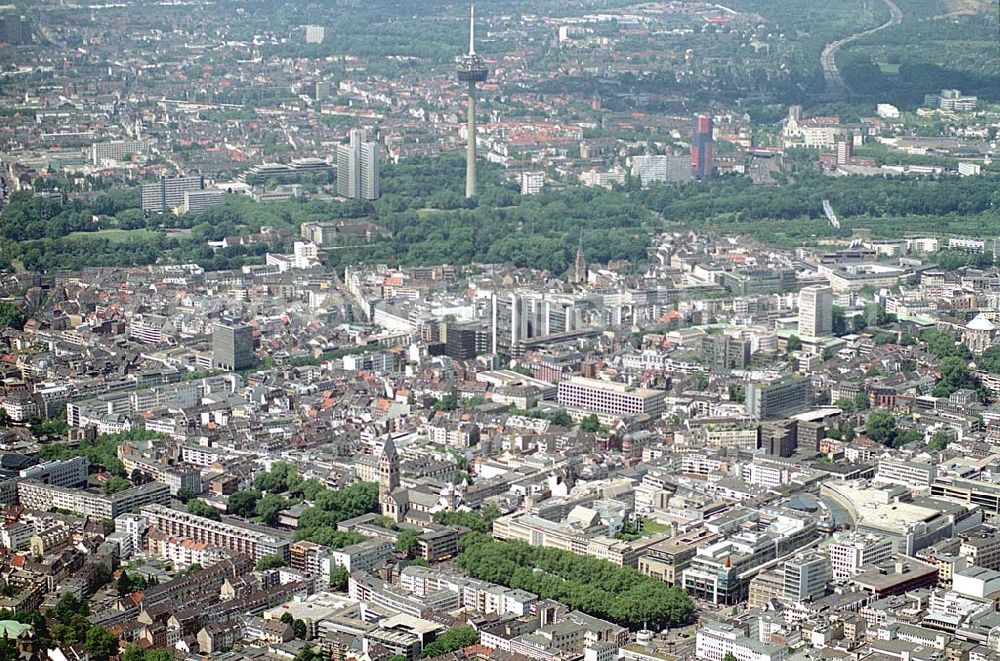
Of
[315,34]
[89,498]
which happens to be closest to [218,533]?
[89,498]

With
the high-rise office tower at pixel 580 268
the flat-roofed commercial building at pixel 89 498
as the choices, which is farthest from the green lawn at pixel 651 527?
the high-rise office tower at pixel 580 268

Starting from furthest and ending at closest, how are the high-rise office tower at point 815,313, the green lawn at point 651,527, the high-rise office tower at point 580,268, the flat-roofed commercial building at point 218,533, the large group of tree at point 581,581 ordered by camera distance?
the high-rise office tower at point 580,268 < the high-rise office tower at point 815,313 < the green lawn at point 651,527 < the flat-roofed commercial building at point 218,533 < the large group of tree at point 581,581

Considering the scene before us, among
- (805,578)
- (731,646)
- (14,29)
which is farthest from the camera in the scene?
(14,29)

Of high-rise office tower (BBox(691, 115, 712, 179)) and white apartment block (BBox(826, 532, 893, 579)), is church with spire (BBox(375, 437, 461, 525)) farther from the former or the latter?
high-rise office tower (BBox(691, 115, 712, 179))

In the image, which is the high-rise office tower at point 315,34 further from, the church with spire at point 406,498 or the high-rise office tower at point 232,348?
the church with spire at point 406,498

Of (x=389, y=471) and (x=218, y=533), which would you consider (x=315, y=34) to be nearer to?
(x=389, y=471)

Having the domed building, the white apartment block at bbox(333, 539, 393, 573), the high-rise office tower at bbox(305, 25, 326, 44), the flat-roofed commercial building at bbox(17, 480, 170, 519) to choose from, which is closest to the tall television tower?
the domed building
